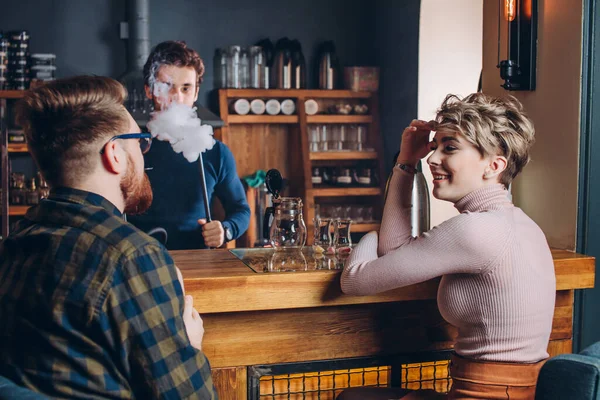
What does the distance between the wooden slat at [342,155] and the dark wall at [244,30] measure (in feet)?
0.56

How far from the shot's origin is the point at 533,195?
242 centimetres

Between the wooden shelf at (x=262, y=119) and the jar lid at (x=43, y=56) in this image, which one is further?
the wooden shelf at (x=262, y=119)

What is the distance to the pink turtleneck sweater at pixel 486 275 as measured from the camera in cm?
164

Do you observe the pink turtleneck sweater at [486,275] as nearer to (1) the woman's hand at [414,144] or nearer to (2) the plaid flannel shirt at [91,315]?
(1) the woman's hand at [414,144]

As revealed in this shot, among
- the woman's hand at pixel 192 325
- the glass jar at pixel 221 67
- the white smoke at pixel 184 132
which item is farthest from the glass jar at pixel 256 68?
the woman's hand at pixel 192 325

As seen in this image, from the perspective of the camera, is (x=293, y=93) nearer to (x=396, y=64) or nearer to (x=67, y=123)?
(x=396, y=64)

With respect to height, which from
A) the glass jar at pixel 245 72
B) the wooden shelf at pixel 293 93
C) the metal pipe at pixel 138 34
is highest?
the metal pipe at pixel 138 34

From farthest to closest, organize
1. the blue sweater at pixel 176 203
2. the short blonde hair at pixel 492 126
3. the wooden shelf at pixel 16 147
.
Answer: the wooden shelf at pixel 16 147, the blue sweater at pixel 176 203, the short blonde hair at pixel 492 126

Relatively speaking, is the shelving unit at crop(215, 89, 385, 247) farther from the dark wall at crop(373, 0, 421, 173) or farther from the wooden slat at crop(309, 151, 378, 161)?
the dark wall at crop(373, 0, 421, 173)

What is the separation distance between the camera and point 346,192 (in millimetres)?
5180

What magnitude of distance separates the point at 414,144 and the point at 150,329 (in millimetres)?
1037

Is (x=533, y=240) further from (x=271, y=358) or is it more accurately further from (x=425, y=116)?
(x=425, y=116)


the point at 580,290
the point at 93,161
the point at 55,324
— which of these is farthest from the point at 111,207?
the point at 580,290

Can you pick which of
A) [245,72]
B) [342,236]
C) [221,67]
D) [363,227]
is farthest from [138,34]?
[342,236]
